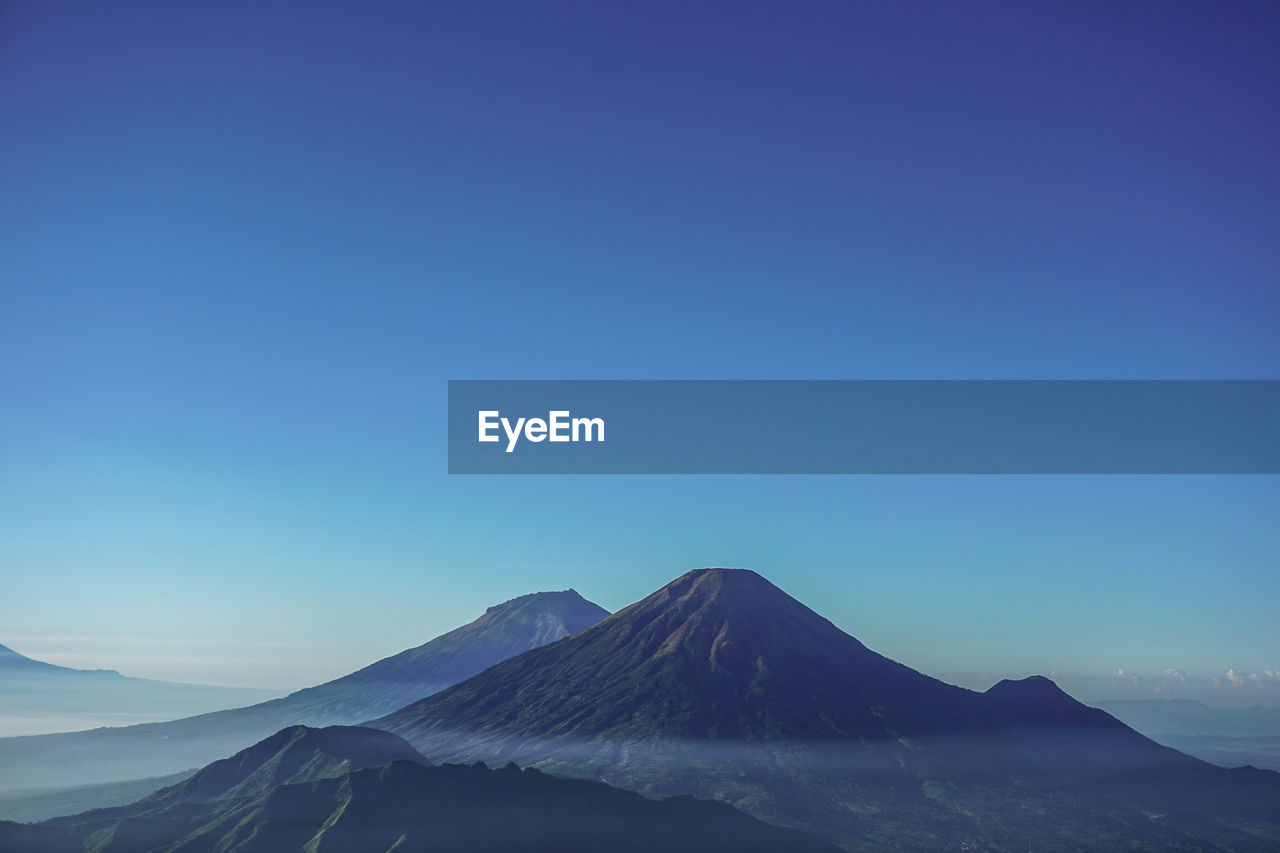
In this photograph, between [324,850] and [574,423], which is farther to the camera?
[324,850]

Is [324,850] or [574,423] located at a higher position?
[574,423]

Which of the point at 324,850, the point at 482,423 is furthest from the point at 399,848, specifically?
the point at 482,423

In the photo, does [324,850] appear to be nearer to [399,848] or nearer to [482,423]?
[399,848]

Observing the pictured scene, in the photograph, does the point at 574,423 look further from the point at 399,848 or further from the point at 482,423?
the point at 399,848

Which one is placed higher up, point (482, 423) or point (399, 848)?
point (482, 423)

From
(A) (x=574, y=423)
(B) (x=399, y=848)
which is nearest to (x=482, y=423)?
(A) (x=574, y=423)

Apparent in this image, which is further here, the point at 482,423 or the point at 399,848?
the point at 399,848

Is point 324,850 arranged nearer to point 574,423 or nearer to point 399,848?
point 399,848

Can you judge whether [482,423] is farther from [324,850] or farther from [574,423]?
[324,850]
